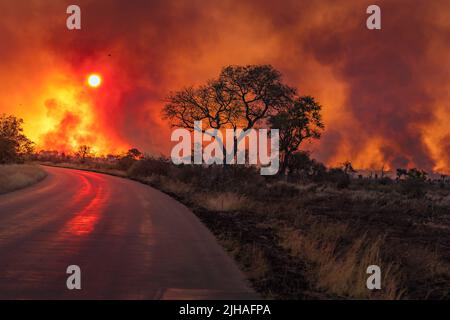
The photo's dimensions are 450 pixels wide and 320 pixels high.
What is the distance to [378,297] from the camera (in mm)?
7414

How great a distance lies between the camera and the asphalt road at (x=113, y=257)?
709 cm

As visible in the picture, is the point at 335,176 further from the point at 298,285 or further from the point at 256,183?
the point at 298,285

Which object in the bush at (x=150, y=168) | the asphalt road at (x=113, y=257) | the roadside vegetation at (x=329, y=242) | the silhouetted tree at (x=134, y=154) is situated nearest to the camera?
the asphalt road at (x=113, y=257)

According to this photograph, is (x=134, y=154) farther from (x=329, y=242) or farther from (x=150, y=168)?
(x=329, y=242)

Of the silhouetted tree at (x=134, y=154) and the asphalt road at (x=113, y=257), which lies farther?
the silhouetted tree at (x=134, y=154)

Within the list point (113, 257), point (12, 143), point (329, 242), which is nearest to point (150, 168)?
point (12, 143)

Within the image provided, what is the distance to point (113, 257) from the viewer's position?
31.5 feet

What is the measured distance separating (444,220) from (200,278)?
68.4ft

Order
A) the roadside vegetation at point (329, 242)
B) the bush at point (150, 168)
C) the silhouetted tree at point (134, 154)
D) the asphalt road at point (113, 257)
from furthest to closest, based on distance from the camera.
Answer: the silhouetted tree at point (134, 154) → the bush at point (150, 168) → the roadside vegetation at point (329, 242) → the asphalt road at point (113, 257)

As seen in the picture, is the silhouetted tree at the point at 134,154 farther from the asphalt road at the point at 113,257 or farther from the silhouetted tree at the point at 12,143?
the asphalt road at the point at 113,257

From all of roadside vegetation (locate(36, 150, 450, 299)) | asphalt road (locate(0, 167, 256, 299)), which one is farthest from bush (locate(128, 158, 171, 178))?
asphalt road (locate(0, 167, 256, 299))

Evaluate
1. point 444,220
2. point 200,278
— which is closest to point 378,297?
point 200,278

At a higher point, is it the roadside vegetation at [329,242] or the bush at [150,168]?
the bush at [150,168]

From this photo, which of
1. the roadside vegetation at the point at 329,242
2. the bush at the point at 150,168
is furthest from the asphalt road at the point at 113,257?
the bush at the point at 150,168
